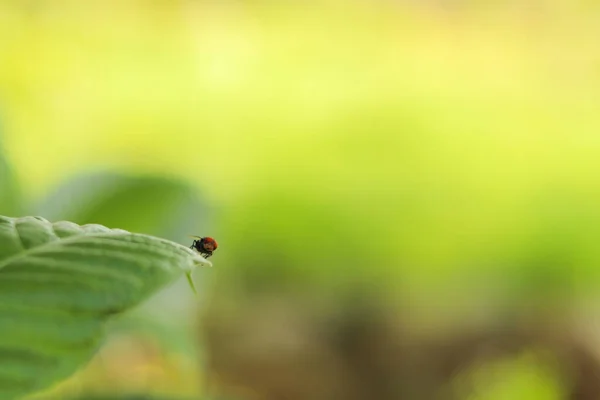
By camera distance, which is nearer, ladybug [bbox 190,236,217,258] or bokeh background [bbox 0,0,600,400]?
ladybug [bbox 190,236,217,258]

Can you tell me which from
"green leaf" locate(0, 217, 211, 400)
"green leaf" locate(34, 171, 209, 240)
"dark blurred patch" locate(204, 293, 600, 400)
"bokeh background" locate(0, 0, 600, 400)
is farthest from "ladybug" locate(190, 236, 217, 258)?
"dark blurred patch" locate(204, 293, 600, 400)

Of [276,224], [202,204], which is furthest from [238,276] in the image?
[202,204]

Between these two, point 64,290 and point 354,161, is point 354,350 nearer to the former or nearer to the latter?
point 354,161

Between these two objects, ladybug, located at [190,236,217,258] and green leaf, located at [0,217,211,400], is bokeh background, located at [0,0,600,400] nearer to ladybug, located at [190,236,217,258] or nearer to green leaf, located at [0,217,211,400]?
ladybug, located at [190,236,217,258]

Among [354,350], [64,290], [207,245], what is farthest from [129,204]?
[354,350]

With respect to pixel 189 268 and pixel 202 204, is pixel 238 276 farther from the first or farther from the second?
pixel 189 268

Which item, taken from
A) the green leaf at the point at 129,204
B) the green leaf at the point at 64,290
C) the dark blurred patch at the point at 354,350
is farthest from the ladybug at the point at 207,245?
the dark blurred patch at the point at 354,350
